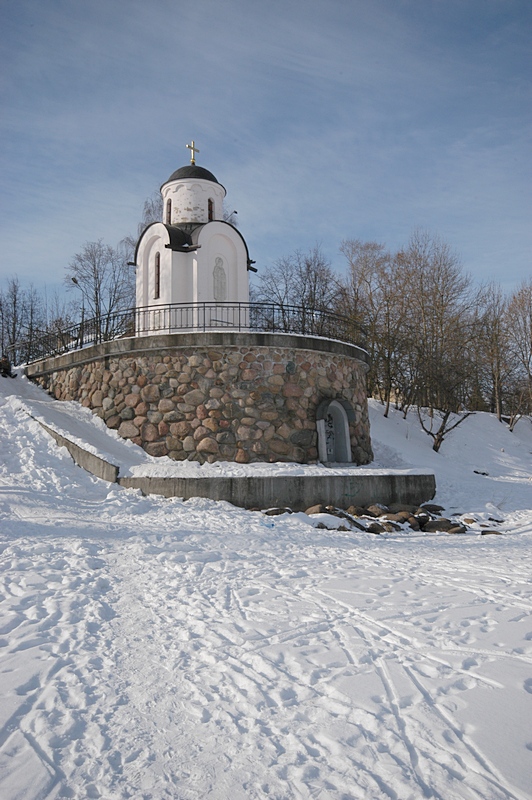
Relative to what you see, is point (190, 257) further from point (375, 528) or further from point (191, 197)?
point (375, 528)

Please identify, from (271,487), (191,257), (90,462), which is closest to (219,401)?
(271,487)

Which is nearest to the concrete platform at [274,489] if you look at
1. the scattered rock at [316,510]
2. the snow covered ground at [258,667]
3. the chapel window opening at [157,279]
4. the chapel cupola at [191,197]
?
the scattered rock at [316,510]

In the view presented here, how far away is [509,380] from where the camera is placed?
30.4m

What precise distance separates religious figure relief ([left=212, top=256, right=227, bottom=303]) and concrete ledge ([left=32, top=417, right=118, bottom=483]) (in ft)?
17.9

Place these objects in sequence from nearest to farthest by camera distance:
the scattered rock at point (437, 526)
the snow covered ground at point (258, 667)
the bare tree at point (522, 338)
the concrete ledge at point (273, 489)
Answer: the snow covered ground at point (258, 667) < the scattered rock at point (437, 526) < the concrete ledge at point (273, 489) < the bare tree at point (522, 338)

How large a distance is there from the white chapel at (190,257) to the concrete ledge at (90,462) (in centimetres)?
381

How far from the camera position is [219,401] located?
1194cm

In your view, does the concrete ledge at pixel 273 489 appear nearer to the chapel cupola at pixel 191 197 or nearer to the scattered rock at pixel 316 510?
the scattered rock at pixel 316 510

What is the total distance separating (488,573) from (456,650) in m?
2.56

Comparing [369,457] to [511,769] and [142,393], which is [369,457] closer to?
[142,393]

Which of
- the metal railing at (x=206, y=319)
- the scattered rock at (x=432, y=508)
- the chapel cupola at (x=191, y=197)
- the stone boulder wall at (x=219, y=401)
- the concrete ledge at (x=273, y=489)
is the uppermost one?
the chapel cupola at (x=191, y=197)

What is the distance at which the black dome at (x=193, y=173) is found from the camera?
51.2 ft

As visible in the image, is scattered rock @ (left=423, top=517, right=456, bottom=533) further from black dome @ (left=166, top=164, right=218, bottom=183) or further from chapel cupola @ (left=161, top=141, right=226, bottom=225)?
black dome @ (left=166, top=164, right=218, bottom=183)

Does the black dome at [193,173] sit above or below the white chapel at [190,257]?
above
